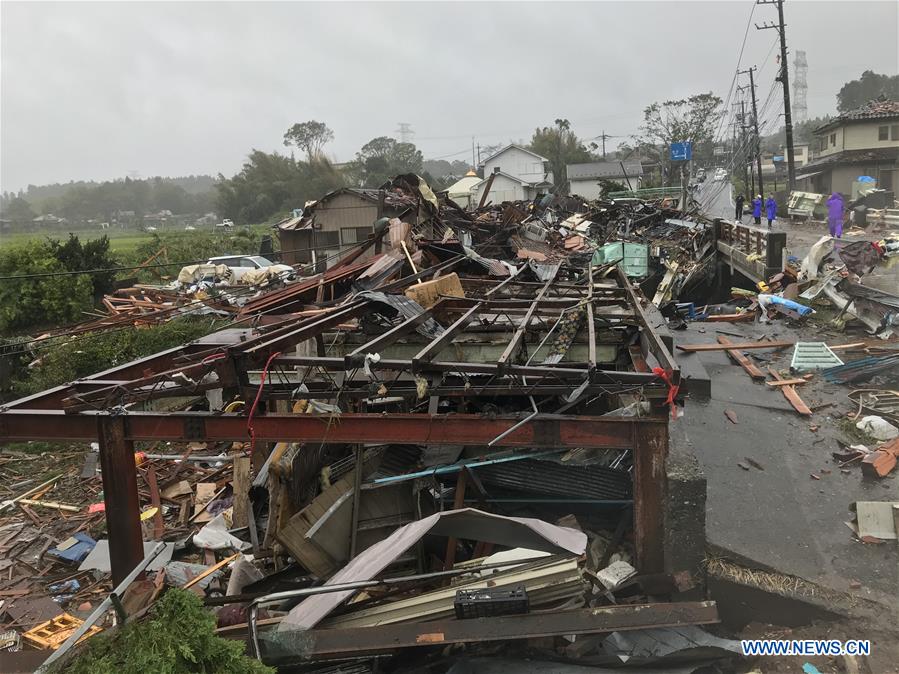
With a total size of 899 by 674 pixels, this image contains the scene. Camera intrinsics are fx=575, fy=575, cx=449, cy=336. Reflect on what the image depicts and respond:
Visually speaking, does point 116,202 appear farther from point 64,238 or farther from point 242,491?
point 242,491

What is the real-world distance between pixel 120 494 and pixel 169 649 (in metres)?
2.68

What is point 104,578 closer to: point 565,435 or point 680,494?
point 565,435

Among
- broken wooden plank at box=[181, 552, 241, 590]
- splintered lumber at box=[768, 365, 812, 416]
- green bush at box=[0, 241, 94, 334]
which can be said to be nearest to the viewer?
broken wooden plank at box=[181, 552, 241, 590]

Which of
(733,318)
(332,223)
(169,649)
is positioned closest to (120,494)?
(169,649)

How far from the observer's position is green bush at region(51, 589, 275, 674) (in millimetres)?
2717

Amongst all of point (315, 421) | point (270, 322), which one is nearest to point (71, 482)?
point (270, 322)

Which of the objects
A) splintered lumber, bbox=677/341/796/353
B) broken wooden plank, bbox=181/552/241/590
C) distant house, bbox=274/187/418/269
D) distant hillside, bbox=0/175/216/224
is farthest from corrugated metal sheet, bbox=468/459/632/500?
distant hillside, bbox=0/175/216/224

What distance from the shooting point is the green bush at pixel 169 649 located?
272 cm

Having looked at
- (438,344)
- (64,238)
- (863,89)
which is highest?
(863,89)

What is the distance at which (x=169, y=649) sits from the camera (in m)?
2.79

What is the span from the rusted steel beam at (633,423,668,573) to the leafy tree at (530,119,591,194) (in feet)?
228

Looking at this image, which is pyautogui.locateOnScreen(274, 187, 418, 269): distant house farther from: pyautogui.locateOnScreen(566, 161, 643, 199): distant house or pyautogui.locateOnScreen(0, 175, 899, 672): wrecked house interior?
pyautogui.locateOnScreen(566, 161, 643, 199): distant house

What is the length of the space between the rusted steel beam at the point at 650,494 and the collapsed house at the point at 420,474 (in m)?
0.01

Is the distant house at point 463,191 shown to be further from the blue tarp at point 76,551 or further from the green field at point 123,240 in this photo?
the blue tarp at point 76,551
